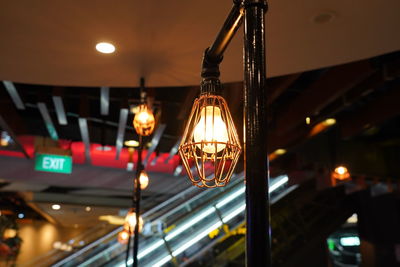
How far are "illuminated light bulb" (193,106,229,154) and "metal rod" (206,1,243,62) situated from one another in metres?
0.22

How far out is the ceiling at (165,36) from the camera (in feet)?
9.67

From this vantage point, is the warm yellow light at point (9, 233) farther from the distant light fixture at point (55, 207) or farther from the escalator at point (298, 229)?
the escalator at point (298, 229)

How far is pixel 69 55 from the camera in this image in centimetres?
372

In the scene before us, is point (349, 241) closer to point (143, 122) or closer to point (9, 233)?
point (143, 122)

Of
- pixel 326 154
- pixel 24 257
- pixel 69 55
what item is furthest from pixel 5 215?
pixel 69 55

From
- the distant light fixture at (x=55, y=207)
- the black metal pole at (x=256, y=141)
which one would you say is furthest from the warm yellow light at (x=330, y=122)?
the distant light fixture at (x=55, y=207)

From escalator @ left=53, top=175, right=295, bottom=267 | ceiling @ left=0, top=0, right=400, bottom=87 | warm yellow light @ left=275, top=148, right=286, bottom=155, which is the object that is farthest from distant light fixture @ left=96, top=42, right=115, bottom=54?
warm yellow light @ left=275, top=148, right=286, bottom=155

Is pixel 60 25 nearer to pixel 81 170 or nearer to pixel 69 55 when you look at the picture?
pixel 69 55

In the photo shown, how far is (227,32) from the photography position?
152cm

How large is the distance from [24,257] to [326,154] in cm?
1027

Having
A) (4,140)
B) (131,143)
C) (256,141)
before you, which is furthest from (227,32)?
(4,140)

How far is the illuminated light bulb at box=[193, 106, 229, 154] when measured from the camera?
4.91ft

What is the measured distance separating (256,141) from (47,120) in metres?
Answer: 6.58

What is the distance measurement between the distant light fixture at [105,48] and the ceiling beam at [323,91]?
271 centimetres
